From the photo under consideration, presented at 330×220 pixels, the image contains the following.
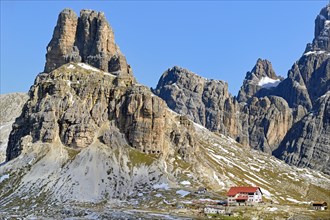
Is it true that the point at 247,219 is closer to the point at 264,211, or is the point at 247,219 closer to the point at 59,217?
the point at 264,211

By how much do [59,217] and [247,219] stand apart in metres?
61.1

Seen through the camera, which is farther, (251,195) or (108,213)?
(251,195)

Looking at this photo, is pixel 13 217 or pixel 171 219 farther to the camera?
pixel 13 217

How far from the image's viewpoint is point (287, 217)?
170 m

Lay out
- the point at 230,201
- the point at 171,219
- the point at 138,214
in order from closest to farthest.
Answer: the point at 171,219 < the point at 138,214 < the point at 230,201

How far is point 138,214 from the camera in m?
174

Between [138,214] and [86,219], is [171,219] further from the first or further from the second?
[86,219]

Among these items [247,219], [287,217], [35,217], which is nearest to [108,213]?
[35,217]

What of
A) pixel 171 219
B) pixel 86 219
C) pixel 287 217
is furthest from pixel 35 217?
pixel 287 217

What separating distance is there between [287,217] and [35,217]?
82549 millimetres

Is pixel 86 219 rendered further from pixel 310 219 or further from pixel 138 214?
pixel 310 219

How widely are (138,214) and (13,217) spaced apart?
4138 cm

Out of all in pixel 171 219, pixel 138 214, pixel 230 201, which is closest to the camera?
pixel 171 219

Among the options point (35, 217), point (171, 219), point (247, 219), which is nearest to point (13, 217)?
point (35, 217)
